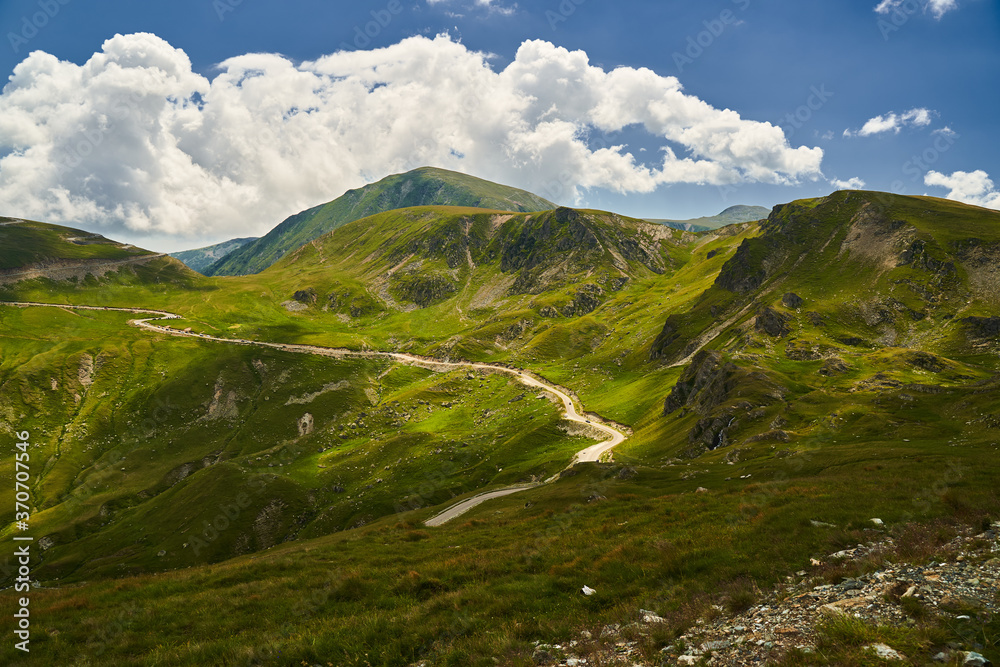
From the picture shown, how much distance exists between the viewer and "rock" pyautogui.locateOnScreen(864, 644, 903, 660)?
8888 millimetres

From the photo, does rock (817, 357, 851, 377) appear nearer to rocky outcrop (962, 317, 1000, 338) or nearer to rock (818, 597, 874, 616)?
rocky outcrop (962, 317, 1000, 338)

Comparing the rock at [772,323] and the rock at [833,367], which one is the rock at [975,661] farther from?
the rock at [772,323]

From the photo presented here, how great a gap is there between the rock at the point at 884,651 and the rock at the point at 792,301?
162 metres

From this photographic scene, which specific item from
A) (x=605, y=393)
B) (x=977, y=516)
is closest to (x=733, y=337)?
(x=605, y=393)

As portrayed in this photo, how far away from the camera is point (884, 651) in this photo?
30.1 ft

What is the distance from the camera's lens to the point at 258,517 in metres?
102

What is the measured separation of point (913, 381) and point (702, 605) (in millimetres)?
100912

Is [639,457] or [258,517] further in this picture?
[258,517]

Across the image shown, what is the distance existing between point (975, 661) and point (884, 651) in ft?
4.52

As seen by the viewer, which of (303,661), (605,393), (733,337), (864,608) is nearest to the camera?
(864,608)

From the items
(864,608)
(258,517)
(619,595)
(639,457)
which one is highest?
(864,608)

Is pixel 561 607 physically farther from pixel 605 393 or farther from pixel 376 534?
pixel 605 393

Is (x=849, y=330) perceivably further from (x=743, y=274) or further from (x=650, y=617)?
(x=650, y=617)

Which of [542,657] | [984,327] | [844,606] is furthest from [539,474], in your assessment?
[984,327]
